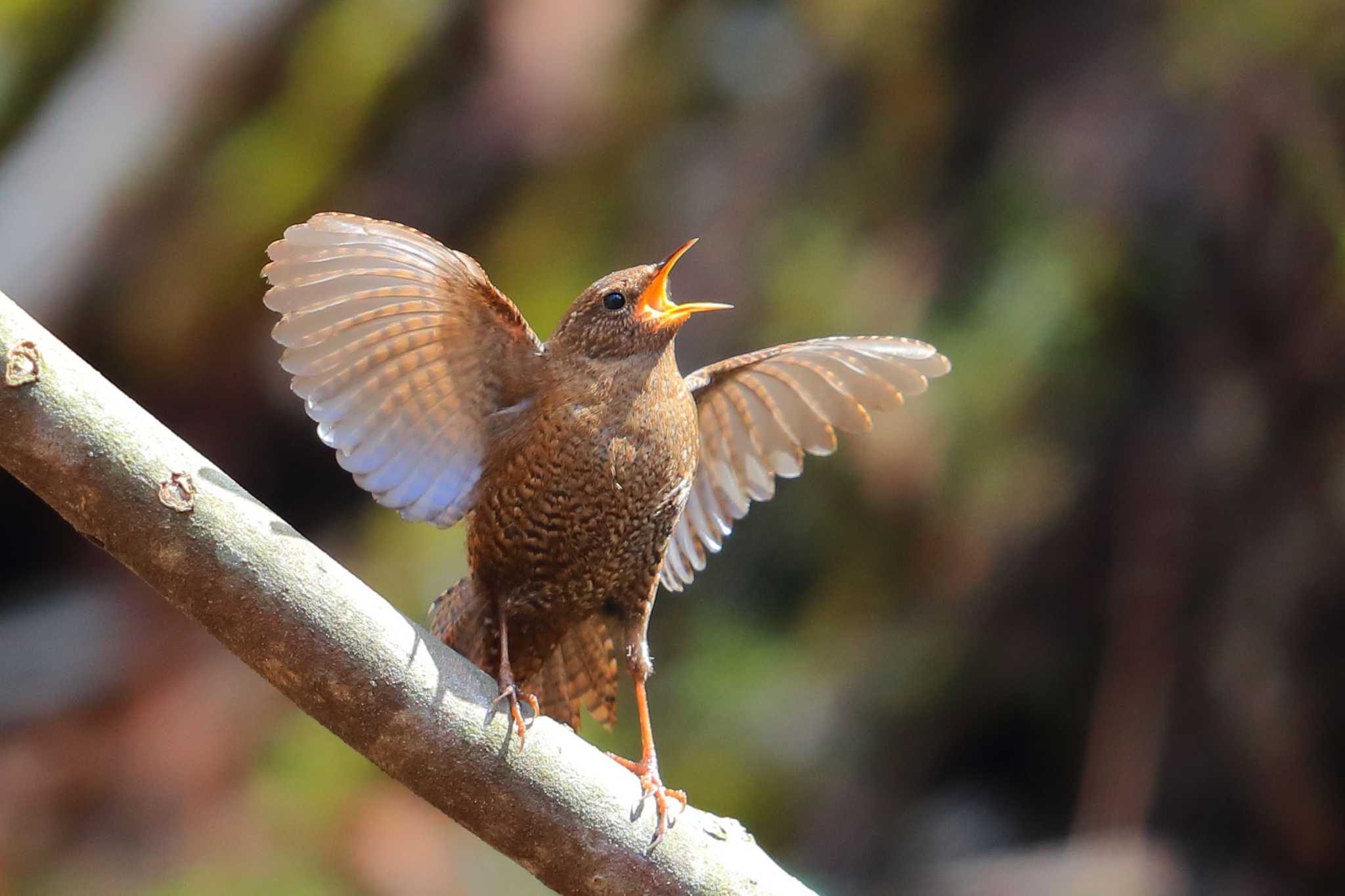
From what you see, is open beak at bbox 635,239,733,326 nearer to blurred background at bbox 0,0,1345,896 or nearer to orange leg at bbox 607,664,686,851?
orange leg at bbox 607,664,686,851

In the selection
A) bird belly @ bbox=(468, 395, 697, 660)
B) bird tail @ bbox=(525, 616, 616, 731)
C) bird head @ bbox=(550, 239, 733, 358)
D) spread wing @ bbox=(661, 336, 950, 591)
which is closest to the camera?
bird belly @ bbox=(468, 395, 697, 660)

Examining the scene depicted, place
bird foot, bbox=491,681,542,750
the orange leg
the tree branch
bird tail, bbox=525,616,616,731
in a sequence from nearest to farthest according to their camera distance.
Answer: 1. the tree branch
2. bird foot, bbox=491,681,542,750
3. the orange leg
4. bird tail, bbox=525,616,616,731

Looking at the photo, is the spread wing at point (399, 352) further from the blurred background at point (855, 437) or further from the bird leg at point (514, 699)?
the blurred background at point (855, 437)

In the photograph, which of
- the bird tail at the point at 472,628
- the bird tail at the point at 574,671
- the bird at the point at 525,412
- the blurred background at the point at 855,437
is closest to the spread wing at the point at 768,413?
the bird at the point at 525,412

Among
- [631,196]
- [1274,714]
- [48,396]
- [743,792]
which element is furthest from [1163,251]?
[48,396]

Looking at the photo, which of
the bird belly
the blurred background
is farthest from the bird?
the blurred background

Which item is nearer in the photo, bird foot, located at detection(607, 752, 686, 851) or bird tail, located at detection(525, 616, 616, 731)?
bird foot, located at detection(607, 752, 686, 851)
